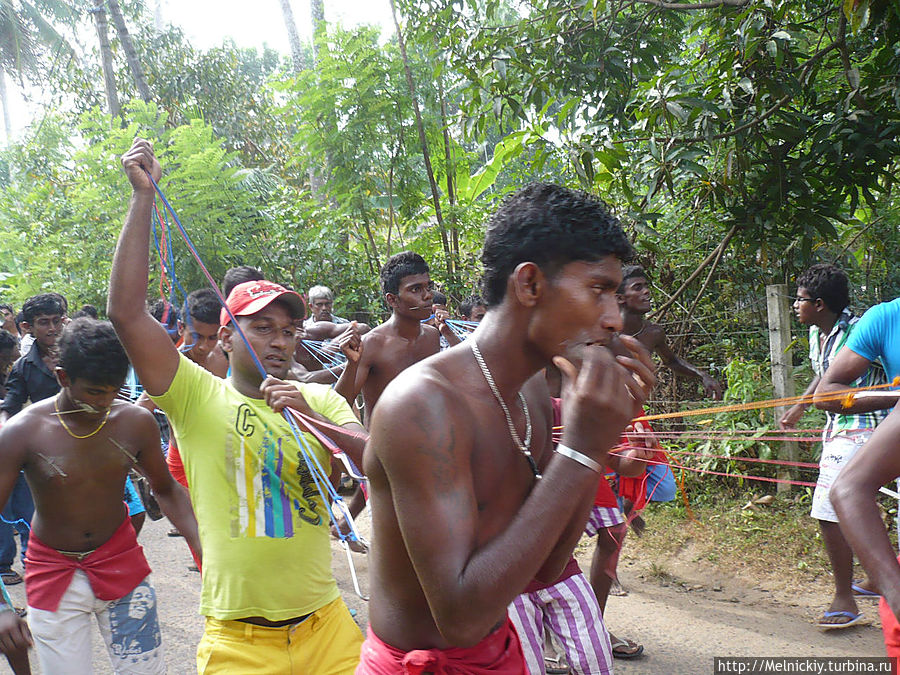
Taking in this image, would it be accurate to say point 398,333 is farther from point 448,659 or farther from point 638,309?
point 448,659

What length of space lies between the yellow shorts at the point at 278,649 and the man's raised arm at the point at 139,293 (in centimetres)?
84

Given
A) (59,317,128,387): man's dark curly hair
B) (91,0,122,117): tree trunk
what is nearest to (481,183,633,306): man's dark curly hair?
(59,317,128,387): man's dark curly hair

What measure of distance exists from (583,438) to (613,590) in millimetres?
4236

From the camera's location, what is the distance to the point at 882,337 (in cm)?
340

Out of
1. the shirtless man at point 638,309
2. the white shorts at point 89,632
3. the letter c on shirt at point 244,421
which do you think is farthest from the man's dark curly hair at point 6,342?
the shirtless man at point 638,309

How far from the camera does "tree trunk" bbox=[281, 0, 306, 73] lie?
49.9 feet

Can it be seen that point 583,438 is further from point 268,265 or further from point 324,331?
point 268,265

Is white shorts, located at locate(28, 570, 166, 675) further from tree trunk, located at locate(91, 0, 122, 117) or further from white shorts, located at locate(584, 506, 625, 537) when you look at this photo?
tree trunk, located at locate(91, 0, 122, 117)

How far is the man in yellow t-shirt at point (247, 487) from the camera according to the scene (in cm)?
235

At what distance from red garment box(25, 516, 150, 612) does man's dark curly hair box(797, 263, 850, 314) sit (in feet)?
14.3

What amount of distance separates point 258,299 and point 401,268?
2647 mm

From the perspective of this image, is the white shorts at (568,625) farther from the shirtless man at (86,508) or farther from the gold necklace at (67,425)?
the gold necklace at (67,425)

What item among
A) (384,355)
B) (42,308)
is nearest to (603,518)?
(384,355)

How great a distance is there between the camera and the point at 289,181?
55.8ft
